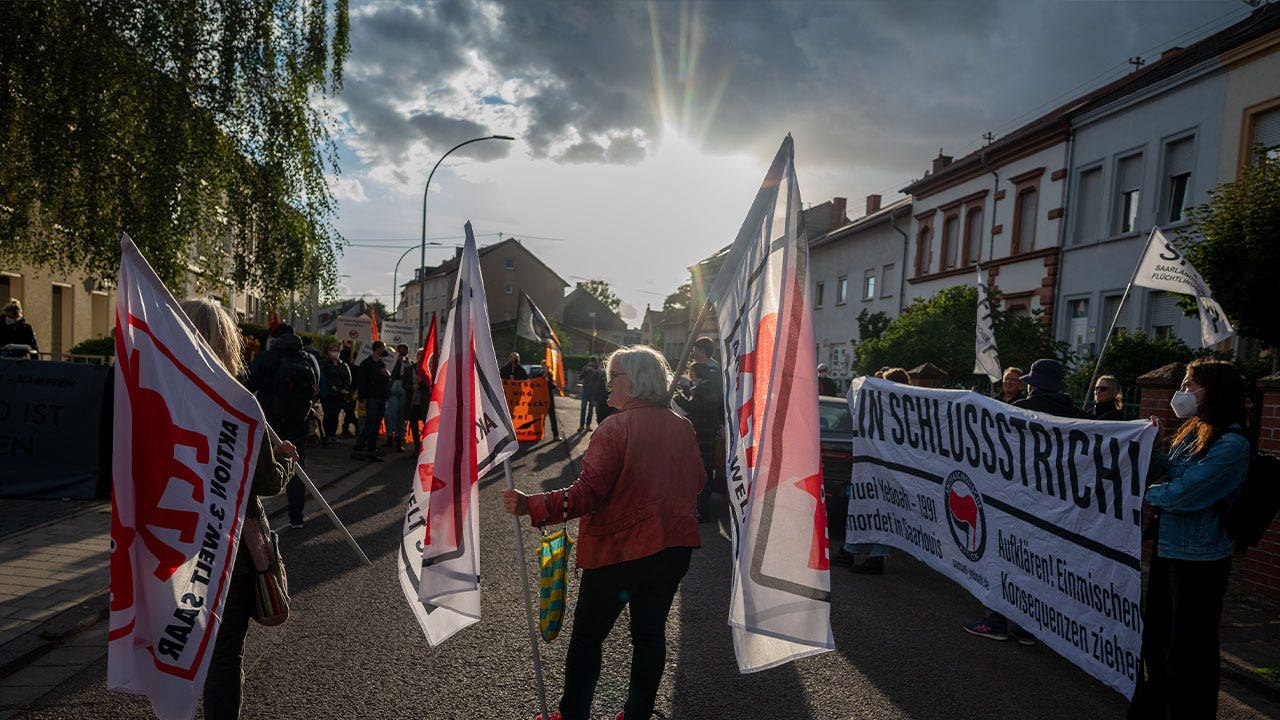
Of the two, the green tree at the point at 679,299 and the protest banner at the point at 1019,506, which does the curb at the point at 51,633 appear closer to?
the protest banner at the point at 1019,506

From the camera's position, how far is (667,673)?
4594mm

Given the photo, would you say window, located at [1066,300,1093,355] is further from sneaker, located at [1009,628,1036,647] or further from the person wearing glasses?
sneaker, located at [1009,628,1036,647]

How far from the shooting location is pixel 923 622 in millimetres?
5816

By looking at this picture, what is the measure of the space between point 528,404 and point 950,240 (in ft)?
62.4

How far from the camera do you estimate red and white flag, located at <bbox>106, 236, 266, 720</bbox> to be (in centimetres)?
278

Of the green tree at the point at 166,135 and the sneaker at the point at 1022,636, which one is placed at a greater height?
the green tree at the point at 166,135

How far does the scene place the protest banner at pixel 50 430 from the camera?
751 centimetres

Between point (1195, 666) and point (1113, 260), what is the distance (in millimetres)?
19959

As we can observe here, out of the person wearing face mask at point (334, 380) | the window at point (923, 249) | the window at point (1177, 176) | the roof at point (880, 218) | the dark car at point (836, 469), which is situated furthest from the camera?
the roof at point (880, 218)

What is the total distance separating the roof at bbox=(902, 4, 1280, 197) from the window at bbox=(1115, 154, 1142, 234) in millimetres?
1720

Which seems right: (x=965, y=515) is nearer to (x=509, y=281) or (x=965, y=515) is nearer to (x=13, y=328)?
(x=13, y=328)

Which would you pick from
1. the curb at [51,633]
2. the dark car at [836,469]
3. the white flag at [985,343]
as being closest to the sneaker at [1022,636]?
the dark car at [836,469]

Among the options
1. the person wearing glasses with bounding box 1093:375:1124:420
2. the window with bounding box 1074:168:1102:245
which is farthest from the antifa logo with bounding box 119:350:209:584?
the window with bounding box 1074:168:1102:245

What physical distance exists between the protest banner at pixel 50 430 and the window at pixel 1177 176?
2096 centimetres
